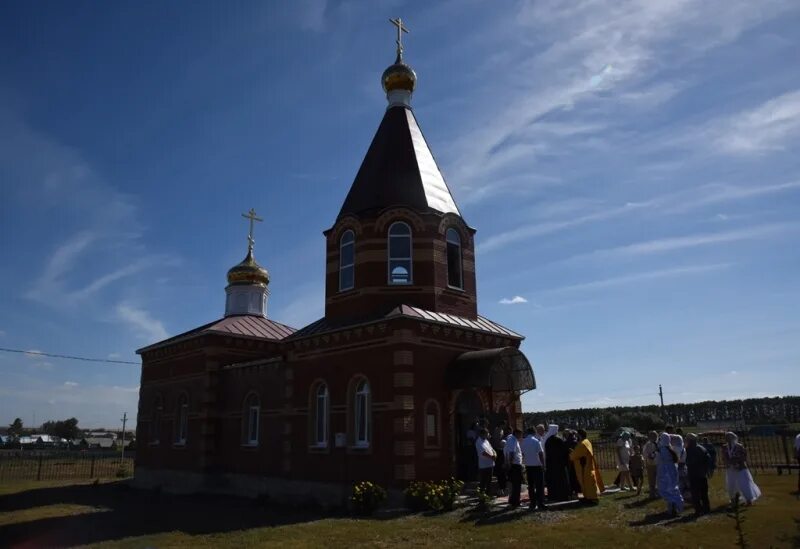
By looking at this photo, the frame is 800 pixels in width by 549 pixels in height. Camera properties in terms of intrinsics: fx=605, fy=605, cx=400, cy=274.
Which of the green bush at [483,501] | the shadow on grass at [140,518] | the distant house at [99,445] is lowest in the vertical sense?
the shadow on grass at [140,518]

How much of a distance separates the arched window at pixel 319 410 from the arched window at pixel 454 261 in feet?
15.4

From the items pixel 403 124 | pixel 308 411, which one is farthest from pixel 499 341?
pixel 403 124

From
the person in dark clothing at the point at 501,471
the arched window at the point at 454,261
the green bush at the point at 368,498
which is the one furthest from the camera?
the arched window at the point at 454,261

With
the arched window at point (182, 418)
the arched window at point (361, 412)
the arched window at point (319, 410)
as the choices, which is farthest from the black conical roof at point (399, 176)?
the arched window at point (182, 418)

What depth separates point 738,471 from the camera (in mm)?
11609

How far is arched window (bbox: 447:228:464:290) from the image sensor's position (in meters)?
17.6

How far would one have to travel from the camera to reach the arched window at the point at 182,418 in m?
22.3

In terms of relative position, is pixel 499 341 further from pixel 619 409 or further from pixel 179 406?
pixel 619 409

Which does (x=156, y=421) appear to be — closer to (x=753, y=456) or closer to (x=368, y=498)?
(x=368, y=498)

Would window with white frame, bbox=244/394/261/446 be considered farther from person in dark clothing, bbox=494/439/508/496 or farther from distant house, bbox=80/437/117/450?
distant house, bbox=80/437/117/450

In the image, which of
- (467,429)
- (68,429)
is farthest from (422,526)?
(68,429)

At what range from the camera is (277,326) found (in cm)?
2475

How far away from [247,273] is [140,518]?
12231 millimetres

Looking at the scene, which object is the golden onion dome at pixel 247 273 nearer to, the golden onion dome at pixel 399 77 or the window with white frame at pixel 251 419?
the window with white frame at pixel 251 419
